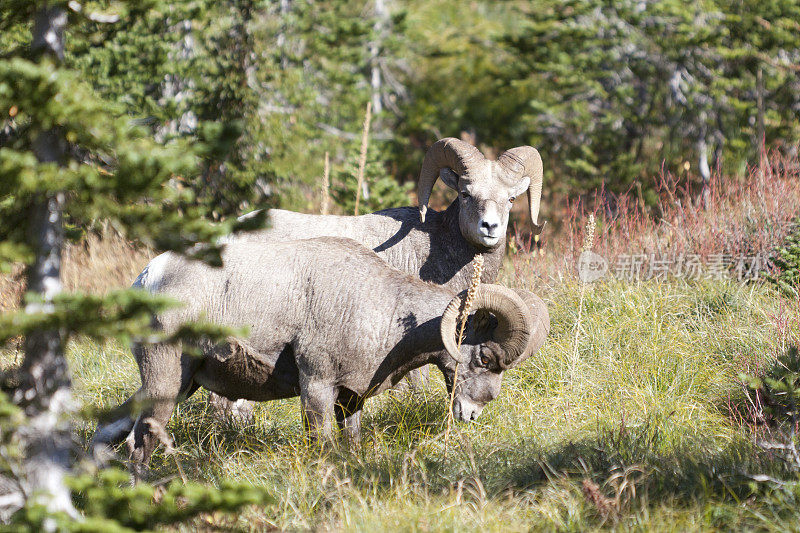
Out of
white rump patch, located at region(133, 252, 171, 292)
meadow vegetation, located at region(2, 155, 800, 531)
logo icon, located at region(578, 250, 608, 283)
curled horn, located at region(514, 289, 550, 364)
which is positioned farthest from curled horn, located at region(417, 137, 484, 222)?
white rump patch, located at region(133, 252, 171, 292)

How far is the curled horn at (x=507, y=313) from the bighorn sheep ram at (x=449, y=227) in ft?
5.31

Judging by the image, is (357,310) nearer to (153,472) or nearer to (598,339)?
(153,472)

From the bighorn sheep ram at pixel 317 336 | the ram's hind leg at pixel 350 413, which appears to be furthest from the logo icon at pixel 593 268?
the ram's hind leg at pixel 350 413

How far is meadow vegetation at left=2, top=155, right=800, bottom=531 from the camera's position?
4.58 meters

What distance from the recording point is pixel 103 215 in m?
3.61

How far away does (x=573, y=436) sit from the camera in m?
5.73

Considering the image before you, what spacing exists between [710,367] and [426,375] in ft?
8.05

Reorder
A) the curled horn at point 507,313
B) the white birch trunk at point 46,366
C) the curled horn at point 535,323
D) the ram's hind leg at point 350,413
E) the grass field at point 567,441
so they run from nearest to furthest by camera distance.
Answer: the white birch trunk at point 46,366 < the grass field at point 567,441 < the curled horn at point 507,313 < the curled horn at point 535,323 < the ram's hind leg at point 350,413

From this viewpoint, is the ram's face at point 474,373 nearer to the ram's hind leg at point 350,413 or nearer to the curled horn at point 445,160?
the ram's hind leg at point 350,413

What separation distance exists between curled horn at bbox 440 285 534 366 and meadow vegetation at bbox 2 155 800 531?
0.73 metres

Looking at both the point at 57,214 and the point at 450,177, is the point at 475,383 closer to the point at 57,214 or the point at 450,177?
the point at 450,177

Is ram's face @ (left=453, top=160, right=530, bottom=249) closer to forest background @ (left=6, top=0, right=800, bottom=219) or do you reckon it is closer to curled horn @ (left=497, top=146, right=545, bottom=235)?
curled horn @ (left=497, top=146, right=545, bottom=235)

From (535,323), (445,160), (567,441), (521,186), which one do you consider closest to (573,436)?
(567,441)

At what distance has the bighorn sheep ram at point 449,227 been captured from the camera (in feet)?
23.4
